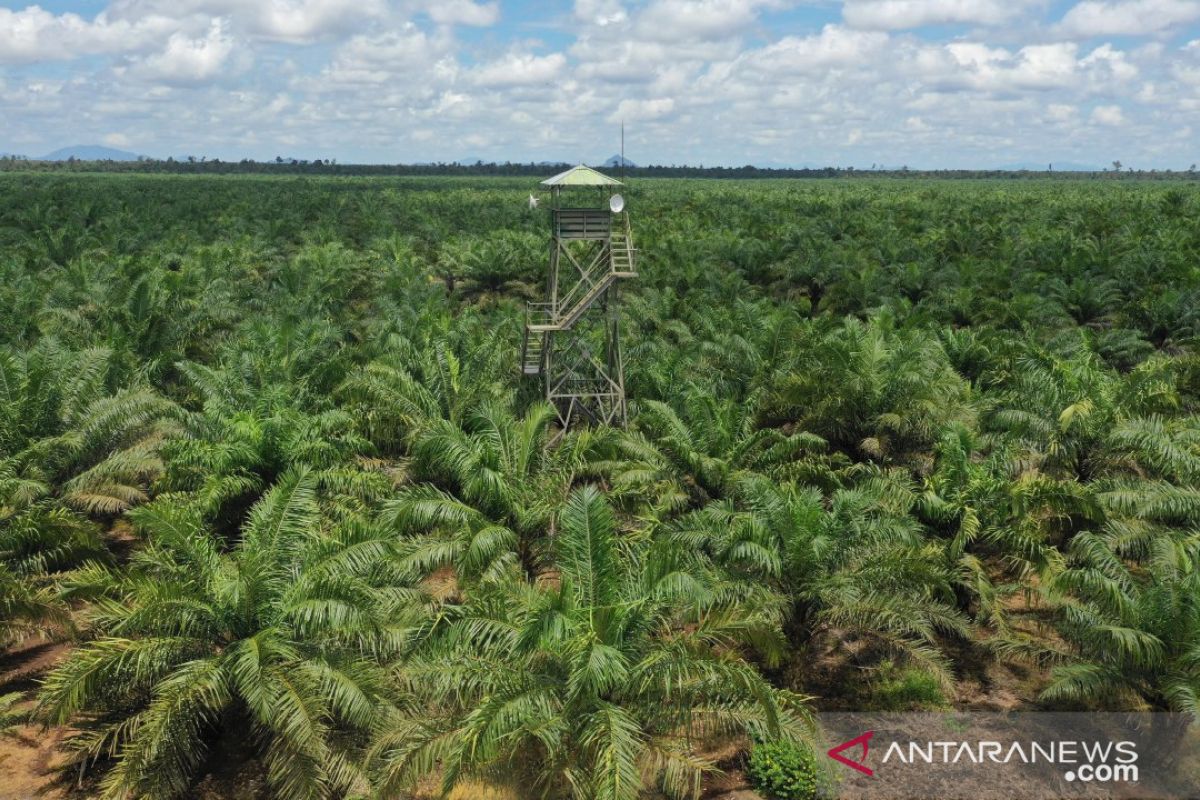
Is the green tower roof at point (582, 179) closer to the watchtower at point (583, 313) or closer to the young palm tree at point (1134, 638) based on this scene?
the watchtower at point (583, 313)

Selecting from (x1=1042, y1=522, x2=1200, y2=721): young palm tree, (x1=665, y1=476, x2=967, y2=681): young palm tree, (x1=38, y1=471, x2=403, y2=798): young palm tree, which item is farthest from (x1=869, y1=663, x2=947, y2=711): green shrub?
(x1=38, y1=471, x2=403, y2=798): young palm tree

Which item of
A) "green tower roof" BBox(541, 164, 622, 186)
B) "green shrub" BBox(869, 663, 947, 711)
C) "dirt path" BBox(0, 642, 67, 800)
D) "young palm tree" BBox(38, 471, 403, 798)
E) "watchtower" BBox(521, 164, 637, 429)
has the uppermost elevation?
"green tower roof" BBox(541, 164, 622, 186)

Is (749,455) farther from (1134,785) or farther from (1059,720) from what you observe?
(1134,785)

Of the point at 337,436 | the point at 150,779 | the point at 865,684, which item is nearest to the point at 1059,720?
the point at 865,684

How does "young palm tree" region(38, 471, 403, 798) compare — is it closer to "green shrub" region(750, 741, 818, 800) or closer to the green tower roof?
"green shrub" region(750, 741, 818, 800)

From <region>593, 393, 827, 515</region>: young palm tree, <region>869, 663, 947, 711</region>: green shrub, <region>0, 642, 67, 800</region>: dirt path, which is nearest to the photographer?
<region>0, 642, 67, 800</region>: dirt path

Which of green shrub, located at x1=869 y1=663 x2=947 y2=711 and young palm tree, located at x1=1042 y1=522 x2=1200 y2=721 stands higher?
young palm tree, located at x1=1042 y1=522 x2=1200 y2=721

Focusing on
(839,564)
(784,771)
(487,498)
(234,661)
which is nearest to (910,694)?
(839,564)
